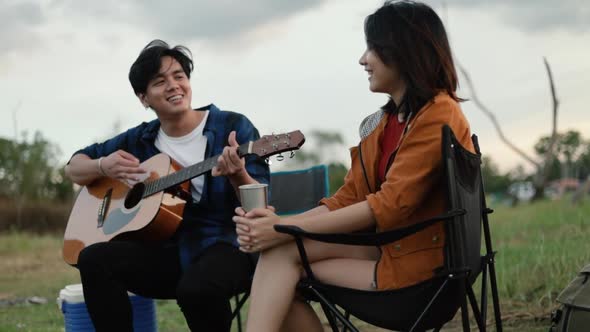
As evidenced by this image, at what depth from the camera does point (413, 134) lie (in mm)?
2035

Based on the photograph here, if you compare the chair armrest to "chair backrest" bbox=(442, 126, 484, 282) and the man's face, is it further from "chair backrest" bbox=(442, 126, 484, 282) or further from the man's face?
the man's face

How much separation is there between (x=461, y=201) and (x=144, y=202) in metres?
1.43

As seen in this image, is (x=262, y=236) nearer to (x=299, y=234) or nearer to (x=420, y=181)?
(x=299, y=234)

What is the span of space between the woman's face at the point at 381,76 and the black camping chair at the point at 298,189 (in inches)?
45.2

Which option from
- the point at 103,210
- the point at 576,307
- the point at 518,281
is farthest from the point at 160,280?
the point at 518,281

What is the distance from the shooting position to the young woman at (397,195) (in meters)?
2.02

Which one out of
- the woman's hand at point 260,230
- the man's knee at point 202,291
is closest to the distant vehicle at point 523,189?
the man's knee at point 202,291

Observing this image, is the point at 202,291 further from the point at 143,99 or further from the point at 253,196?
the point at 143,99

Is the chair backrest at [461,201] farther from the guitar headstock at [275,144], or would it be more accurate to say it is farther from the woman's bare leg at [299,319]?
the guitar headstock at [275,144]

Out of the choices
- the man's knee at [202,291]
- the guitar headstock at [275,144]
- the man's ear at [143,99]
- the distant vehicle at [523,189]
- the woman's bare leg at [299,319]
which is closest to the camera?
the woman's bare leg at [299,319]

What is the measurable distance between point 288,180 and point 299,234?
1404 mm

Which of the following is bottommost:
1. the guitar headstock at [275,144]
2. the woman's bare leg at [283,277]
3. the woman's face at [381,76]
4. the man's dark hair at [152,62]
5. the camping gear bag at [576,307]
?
the camping gear bag at [576,307]

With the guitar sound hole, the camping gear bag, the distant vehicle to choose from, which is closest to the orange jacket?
the camping gear bag

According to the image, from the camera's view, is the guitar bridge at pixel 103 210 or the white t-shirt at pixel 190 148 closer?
the white t-shirt at pixel 190 148
